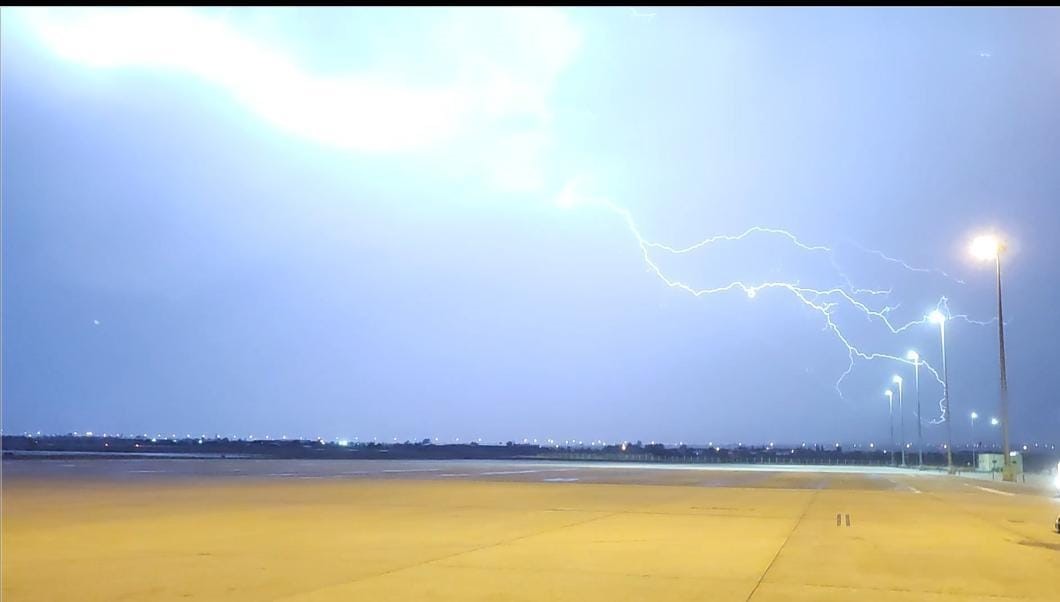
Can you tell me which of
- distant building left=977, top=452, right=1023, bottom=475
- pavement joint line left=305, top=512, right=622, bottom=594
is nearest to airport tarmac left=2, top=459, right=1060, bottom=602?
pavement joint line left=305, top=512, right=622, bottom=594

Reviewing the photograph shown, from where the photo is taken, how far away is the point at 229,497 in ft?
94.2

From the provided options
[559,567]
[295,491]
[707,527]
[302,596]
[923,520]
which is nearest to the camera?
[302,596]

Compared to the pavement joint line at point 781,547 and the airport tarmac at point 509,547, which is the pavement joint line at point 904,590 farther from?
the pavement joint line at point 781,547

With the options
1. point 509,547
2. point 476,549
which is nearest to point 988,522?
point 509,547

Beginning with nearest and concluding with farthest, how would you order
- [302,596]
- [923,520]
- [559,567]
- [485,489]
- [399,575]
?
[302,596]
[399,575]
[559,567]
[923,520]
[485,489]

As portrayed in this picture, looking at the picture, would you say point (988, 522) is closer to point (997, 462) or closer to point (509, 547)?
point (509, 547)

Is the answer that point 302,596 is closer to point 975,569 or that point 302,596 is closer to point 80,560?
point 80,560

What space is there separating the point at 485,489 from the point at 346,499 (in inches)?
320

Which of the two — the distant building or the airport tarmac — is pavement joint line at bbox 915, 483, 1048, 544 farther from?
the distant building

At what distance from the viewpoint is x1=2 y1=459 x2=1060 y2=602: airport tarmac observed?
41.0ft

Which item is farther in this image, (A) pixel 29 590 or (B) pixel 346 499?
(B) pixel 346 499

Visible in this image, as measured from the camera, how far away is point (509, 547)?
16.8 meters

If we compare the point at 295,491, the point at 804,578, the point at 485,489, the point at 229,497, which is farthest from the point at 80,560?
the point at 485,489

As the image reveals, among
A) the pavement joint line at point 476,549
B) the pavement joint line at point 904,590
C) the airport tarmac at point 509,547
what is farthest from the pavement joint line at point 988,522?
the pavement joint line at point 476,549
